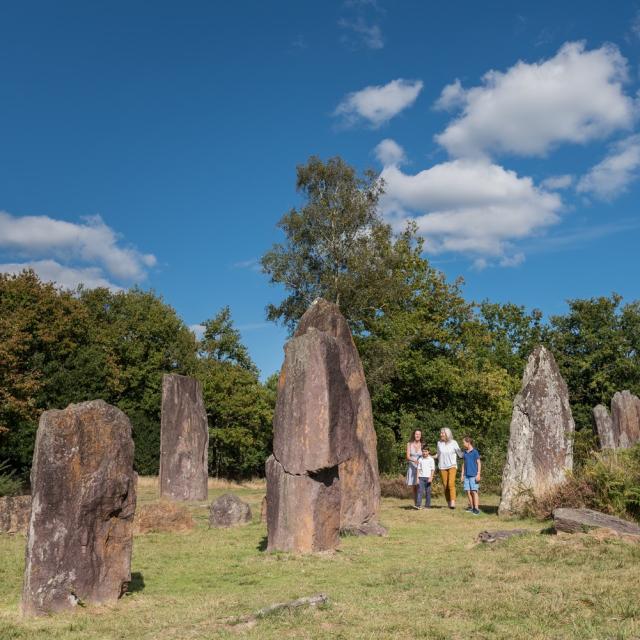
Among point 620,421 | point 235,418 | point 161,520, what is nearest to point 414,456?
point 161,520

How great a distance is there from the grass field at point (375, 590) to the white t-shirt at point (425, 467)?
5230 millimetres

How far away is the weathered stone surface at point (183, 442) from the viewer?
2258cm

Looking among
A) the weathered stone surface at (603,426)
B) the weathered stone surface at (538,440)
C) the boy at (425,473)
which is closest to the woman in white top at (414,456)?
the boy at (425,473)

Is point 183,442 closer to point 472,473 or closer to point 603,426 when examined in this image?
point 472,473

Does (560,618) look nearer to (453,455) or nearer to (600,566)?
(600,566)

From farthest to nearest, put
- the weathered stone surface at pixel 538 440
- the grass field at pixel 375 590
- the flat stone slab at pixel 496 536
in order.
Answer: the weathered stone surface at pixel 538 440, the flat stone slab at pixel 496 536, the grass field at pixel 375 590

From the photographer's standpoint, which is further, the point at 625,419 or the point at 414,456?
the point at 625,419

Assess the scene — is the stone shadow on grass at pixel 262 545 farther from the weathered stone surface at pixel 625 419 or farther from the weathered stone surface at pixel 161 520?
the weathered stone surface at pixel 625 419

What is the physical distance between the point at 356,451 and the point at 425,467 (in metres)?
4.00

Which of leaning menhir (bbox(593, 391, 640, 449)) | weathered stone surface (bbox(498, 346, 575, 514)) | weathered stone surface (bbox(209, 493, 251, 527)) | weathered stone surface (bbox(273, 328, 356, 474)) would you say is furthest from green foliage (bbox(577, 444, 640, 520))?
leaning menhir (bbox(593, 391, 640, 449))

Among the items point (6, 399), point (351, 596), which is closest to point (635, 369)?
point (6, 399)

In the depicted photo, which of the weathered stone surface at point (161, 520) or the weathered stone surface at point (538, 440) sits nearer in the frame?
the weathered stone surface at point (161, 520)

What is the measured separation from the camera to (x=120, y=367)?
37.6 m

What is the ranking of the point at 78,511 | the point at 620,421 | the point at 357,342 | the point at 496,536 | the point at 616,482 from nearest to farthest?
the point at 78,511 < the point at 496,536 < the point at 616,482 < the point at 620,421 < the point at 357,342
